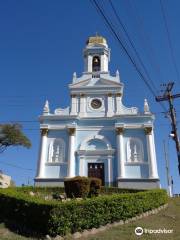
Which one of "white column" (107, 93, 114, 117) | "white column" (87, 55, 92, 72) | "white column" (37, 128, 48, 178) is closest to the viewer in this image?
"white column" (37, 128, 48, 178)

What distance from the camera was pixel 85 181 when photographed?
17.2 m

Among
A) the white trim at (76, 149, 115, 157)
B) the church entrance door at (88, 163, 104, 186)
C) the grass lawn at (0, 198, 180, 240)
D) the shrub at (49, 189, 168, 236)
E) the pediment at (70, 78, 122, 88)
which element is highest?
the pediment at (70, 78, 122, 88)

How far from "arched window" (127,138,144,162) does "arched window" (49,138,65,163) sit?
23.1ft

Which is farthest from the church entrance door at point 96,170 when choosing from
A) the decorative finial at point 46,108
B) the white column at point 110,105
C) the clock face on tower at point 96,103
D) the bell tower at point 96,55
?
the bell tower at point 96,55

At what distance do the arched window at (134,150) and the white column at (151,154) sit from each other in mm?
881

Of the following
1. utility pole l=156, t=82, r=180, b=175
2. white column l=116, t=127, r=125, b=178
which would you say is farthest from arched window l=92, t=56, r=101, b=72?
utility pole l=156, t=82, r=180, b=175

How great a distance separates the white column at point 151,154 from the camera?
91.2 feet

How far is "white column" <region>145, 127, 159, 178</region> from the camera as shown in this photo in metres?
27.8

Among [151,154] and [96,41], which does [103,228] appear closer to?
[151,154]

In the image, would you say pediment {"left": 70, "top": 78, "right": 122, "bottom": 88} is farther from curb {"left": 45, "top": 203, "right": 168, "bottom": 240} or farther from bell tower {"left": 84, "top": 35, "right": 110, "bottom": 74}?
curb {"left": 45, "top": 203, "right": 168, "bottom": 240}

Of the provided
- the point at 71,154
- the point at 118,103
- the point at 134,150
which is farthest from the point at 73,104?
the point at 134,150

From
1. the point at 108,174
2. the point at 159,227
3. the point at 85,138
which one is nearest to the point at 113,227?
the point at 159,227

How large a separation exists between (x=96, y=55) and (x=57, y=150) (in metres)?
14.8

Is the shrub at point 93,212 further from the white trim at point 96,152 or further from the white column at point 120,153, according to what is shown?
the white trim at point 96,152
